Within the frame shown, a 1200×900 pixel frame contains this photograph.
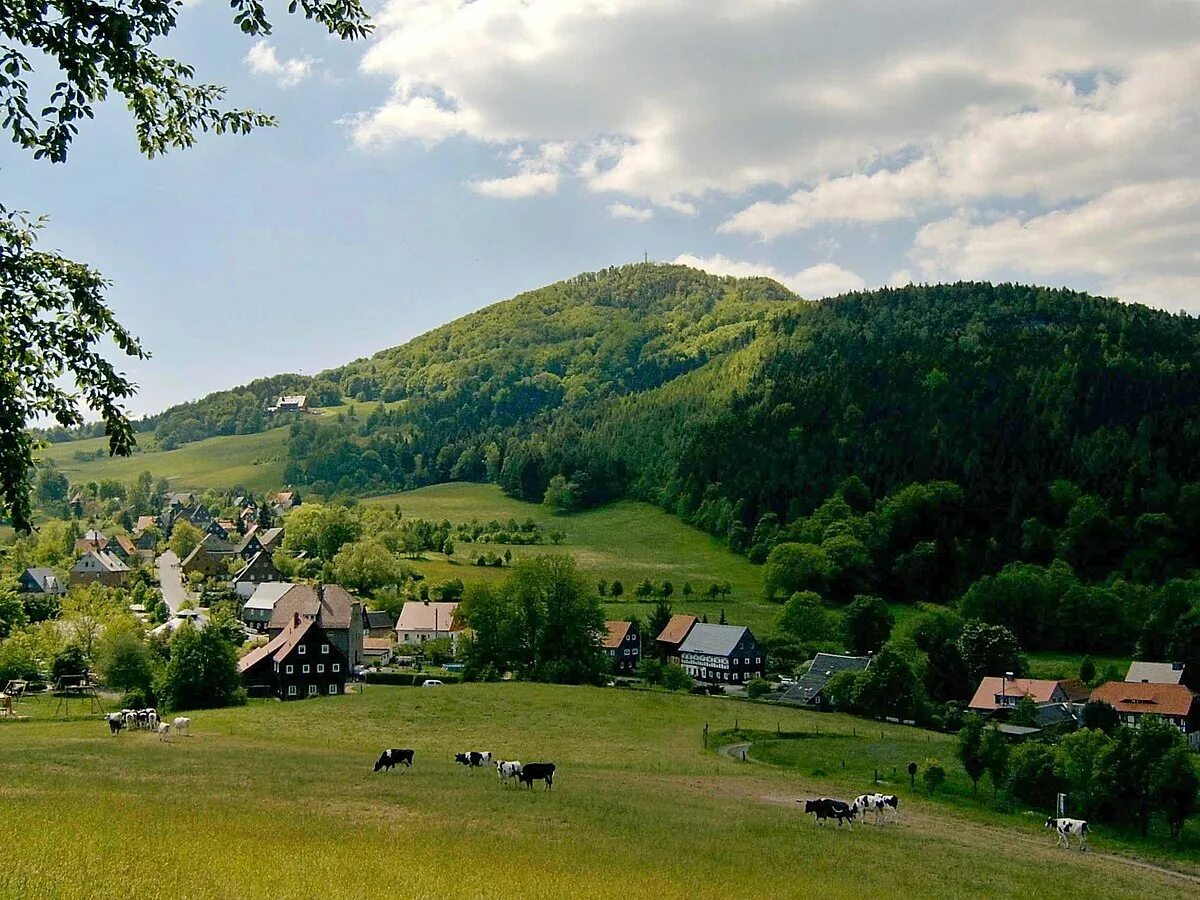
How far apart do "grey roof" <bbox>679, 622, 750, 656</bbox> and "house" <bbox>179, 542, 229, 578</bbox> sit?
74622 mm

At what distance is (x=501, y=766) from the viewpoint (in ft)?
120

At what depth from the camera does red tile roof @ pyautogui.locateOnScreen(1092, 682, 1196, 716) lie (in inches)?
3248

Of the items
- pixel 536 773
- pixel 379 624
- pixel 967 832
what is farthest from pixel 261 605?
pixel 967 832

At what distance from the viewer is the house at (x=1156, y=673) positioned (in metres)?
92.8

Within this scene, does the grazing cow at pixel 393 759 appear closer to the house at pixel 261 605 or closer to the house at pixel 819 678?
the house at pixel 819 678

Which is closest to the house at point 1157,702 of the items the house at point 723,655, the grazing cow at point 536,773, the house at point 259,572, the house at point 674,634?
the house at point 723,655

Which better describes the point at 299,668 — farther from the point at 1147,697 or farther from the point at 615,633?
the point at 1147,697

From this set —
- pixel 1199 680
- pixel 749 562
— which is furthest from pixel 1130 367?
pixel 1199 680

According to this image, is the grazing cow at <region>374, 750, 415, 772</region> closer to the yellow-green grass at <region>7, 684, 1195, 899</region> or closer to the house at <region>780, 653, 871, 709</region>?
the yellow-green grass at <region>7, 684, 1195, 899</region>

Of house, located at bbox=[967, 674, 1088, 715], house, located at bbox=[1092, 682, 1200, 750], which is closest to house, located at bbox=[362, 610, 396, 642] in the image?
house, located at bbox=[967, 674, 1088, 715]

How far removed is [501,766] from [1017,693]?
2458 inches

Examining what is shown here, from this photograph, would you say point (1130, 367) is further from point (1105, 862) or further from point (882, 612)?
point (1105, 862)

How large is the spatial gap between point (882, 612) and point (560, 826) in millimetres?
83058

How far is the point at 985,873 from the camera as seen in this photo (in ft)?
94.1
